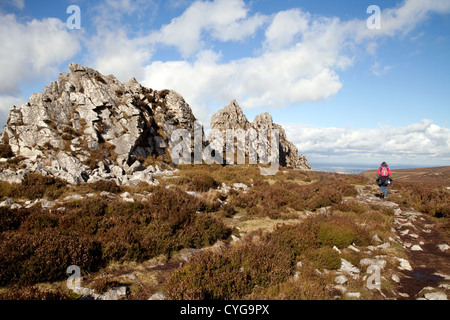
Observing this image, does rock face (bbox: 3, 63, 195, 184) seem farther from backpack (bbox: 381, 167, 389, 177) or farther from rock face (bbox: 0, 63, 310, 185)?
backpack (bbox: 381, 167, 389, 177)

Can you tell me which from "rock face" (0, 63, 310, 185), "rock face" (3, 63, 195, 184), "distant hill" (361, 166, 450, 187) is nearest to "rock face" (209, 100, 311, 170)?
"distant hill" (361, 166, 450, 187)

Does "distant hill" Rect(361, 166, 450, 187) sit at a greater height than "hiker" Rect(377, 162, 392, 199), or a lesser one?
lesser

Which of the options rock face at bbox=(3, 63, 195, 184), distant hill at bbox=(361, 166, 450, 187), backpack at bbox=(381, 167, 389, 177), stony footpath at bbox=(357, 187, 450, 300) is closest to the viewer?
stony footpath at bbox=(357, 187, 450, 300)

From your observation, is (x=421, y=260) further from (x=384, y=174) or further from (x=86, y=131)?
(x=86, y=131)

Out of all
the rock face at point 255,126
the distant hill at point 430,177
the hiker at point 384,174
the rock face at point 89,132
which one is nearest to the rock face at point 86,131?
the rock face at point 89,132

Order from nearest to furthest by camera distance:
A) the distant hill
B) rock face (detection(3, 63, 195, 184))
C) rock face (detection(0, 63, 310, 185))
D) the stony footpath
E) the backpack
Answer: the stony footpath < the backpack < rock face (detection(0, 63, 310, 185)) < rock face (detection(3, 63, 195, 184)) < the distant hill

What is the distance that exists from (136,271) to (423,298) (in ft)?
23.6

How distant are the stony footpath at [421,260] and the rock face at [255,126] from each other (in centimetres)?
3606

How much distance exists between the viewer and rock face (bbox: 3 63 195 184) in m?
17.7

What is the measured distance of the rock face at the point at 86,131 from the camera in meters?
17.7

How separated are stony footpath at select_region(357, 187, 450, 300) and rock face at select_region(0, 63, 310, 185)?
15.1 meters
